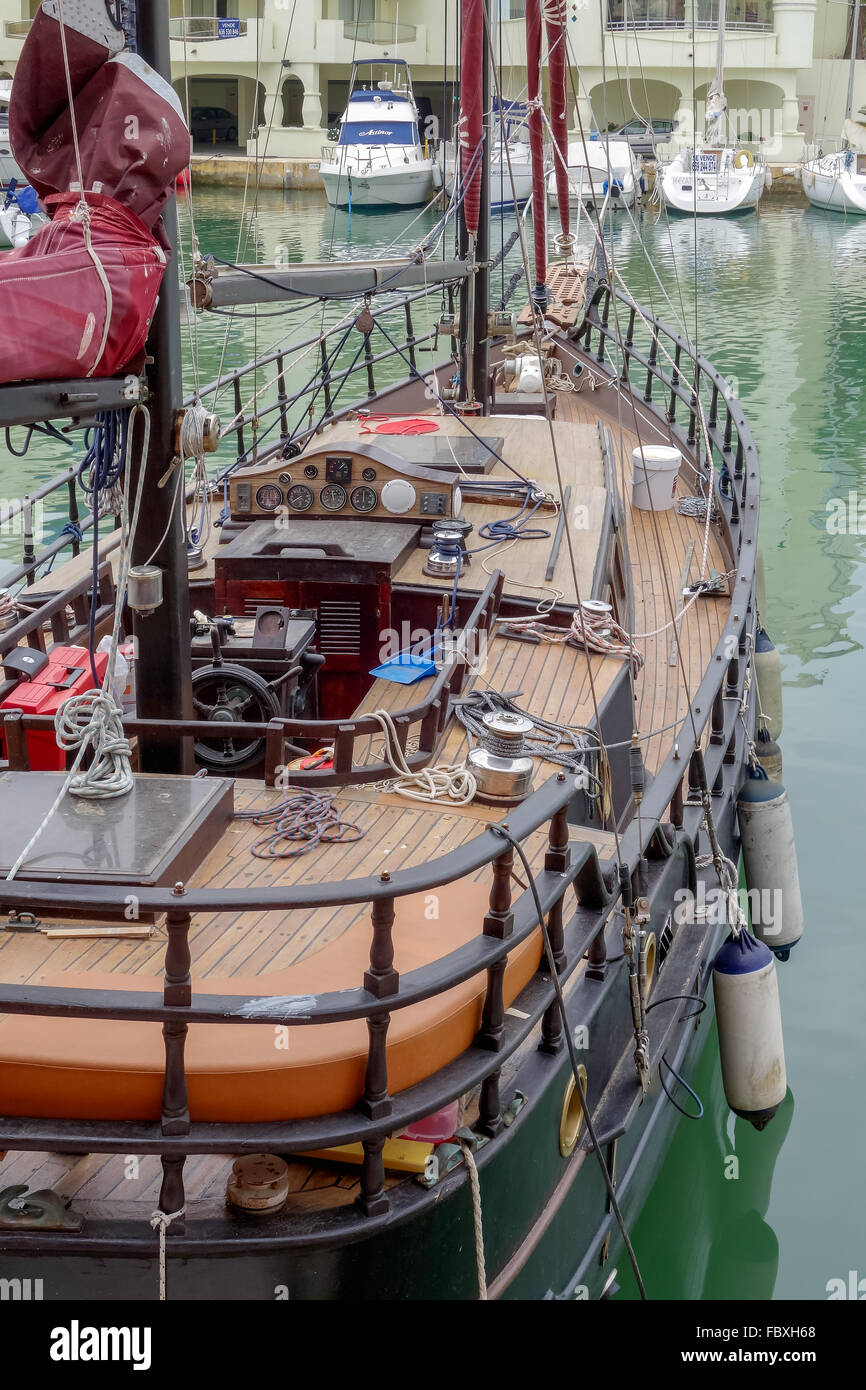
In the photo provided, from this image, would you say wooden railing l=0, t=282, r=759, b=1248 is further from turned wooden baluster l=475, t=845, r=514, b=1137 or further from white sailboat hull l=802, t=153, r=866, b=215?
white sailboat hull l=802, t=153, r=866, b=215

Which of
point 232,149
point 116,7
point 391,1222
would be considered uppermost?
point 232,149

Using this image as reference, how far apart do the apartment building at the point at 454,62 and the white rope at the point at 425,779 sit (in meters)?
42.2

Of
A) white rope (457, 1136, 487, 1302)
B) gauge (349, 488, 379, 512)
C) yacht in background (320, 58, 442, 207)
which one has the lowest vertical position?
white rope (457, 1136, 487, 1302)

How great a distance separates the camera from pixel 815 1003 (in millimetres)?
9141

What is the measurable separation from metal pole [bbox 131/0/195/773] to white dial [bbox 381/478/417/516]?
3112 millimetres

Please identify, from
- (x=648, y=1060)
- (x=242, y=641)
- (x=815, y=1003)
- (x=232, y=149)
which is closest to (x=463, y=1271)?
(x=648, y=1060)

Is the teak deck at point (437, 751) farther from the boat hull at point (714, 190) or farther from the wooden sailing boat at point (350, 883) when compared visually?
the boat hull at point (714, 190)

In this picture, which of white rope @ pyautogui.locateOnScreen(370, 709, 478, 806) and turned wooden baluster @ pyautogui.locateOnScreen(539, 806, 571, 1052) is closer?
turned wooden baluster @ pyautogui.locateOnScreen(539, 806, 571, 1052)

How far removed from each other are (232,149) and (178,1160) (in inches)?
2229

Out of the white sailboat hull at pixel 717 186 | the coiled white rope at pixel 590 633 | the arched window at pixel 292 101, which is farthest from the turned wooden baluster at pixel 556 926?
the arched window at pixel 292 101

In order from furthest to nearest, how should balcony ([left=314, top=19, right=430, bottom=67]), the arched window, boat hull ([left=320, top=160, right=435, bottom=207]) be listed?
the arched window
balcony ([left=314, top=19, right=430, bottom=67])
boat hull ([left=320, top=160, right=435, bottom=207])

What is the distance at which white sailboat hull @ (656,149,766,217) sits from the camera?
4628 centimetres

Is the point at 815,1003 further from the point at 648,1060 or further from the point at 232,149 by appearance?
the point at 232,149

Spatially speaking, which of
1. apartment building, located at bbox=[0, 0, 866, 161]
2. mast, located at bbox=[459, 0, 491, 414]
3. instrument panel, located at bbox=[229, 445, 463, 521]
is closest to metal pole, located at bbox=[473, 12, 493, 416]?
mast, located at bbox=[459, 0, 491, 414]
